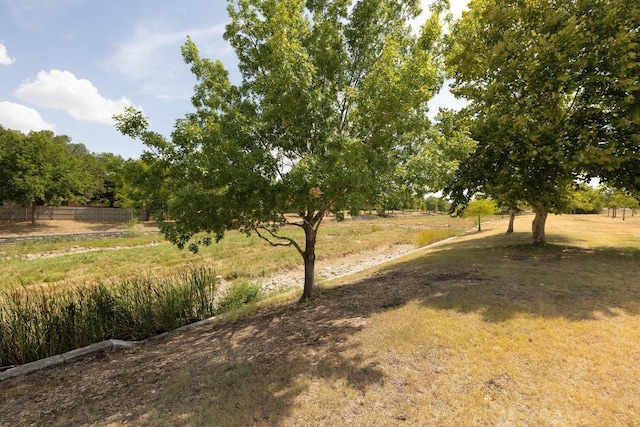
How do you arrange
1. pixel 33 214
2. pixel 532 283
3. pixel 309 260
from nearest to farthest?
pixel 532 283 < pixel 309 260 < pixel 33 214

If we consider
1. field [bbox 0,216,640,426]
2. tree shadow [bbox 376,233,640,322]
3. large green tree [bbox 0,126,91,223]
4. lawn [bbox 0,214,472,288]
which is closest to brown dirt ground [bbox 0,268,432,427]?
field [bbox 0,216,640,426]

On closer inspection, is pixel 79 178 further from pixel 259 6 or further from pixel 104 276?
pixel 259 6

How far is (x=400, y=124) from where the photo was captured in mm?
6195

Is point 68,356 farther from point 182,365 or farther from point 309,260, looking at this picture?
point 309,260

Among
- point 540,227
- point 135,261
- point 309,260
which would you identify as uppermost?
point 540,227

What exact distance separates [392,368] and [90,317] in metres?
7.21

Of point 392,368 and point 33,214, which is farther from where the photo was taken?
point 33,214

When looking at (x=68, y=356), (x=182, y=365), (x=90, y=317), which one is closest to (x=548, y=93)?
(x=182, y=365)

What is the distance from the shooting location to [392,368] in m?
4.86

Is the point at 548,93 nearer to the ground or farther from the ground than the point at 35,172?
farther from the ground

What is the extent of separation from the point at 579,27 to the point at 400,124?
859 centimetres

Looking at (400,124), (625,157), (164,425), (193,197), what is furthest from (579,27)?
(164,425)

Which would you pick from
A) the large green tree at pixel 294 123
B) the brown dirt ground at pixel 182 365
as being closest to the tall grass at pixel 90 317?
the brown dirt ground at pixel 182 365

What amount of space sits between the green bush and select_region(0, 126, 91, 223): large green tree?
1498 inches
